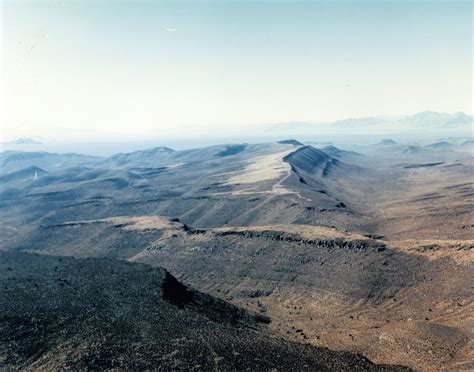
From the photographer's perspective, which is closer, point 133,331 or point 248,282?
point 133,331

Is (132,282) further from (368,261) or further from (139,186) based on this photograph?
(139,186)

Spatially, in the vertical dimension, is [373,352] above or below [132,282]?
below

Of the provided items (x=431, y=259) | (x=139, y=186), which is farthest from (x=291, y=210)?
(x=139, y=186)

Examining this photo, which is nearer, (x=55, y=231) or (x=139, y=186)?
(x=55, y=231)

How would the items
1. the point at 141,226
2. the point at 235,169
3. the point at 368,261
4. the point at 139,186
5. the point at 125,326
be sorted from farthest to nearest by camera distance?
the point at 235,169 < the point at 139,186 < the point at 141,226 < the point at 368,261 < the point at 125,326

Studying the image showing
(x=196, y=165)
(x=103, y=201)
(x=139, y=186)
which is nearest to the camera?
(x=103, y=201)

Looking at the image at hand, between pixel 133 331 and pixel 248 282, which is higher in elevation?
pixel 133 331

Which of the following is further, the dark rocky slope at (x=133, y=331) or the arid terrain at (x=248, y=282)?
the arid terrain at (x=248, y=282)

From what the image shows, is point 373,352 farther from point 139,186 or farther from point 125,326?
point 139,186
